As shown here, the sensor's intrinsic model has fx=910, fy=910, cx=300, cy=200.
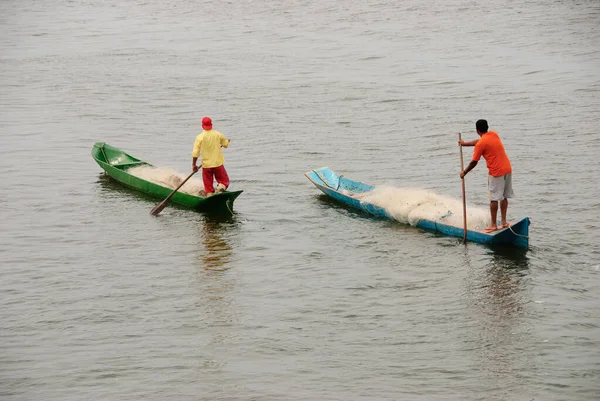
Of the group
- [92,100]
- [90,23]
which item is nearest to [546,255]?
[92,100]

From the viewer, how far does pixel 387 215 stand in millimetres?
16875

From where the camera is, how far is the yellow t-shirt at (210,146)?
1705 centimetres

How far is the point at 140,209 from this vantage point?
1853 centimetres

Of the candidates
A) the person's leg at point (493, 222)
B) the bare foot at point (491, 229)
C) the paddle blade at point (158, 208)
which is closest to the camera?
the person's leg at point (493, 222)

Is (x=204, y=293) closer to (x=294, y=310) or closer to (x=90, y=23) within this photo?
(x=294, y=310)

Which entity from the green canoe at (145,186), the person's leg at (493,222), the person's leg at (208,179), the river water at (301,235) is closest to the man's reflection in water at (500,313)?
the river water at (301,235)

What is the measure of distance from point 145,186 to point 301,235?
4246 millimetres

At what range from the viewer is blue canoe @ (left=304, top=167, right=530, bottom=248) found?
1470 centimetres

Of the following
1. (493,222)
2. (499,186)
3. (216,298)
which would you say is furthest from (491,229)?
(216,298)

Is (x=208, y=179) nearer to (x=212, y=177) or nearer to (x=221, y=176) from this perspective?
(x=212, y=177)

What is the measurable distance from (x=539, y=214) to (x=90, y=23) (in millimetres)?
33476

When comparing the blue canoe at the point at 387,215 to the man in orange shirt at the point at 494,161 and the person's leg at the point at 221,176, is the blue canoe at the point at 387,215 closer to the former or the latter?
the man in orange shirt at the point at 494,161

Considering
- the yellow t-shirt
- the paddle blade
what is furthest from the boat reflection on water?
the yellow t-shirt

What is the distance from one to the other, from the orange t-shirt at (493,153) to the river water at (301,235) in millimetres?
1420
